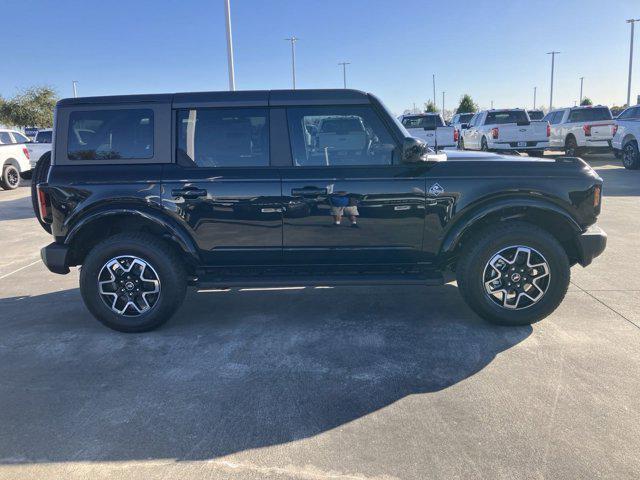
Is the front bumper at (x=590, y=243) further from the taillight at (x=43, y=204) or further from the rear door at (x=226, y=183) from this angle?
the taillight at (x=43, y=204)

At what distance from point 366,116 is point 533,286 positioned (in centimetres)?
195

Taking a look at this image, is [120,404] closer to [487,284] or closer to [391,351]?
[391,351]

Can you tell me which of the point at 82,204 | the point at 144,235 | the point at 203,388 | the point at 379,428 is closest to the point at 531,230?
the point at 379,428

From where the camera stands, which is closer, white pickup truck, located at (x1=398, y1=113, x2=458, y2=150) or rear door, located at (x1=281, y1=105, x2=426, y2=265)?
rear door, located at (x1=281, y1=105, x2=426, y2=265)

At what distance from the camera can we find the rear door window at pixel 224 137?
13.5ft

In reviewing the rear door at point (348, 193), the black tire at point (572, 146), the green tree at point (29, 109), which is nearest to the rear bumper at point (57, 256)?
the rear door at point (348, 193)

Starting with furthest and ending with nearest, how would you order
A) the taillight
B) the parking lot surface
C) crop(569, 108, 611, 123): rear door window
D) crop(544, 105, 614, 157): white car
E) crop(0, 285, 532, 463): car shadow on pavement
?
crop(569, 108, 611, 123): rear door window → crop(544, 105, 614, 157): white car → the taillight → crop(0, 285, 532, 463): car shadow on pavement → the parking lot surface

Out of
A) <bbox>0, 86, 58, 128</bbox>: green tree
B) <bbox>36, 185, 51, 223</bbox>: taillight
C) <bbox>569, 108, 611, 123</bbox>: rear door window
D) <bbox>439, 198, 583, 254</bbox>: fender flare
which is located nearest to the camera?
<bbox>439, 198, 583, 254</bbox>: fender flare

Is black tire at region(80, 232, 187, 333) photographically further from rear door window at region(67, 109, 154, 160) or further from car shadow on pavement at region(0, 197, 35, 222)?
car shadow on pavement at region(0, 197, 35, 222)

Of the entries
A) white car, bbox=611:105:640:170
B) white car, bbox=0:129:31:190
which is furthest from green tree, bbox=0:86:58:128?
white car, bbox=611:105:640:170

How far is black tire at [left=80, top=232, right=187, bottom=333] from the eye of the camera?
410 cm

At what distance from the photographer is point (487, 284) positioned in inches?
162

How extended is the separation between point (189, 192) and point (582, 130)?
1753 cm

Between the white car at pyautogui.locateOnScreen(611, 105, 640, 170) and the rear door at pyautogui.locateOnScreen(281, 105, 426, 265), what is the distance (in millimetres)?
14047
